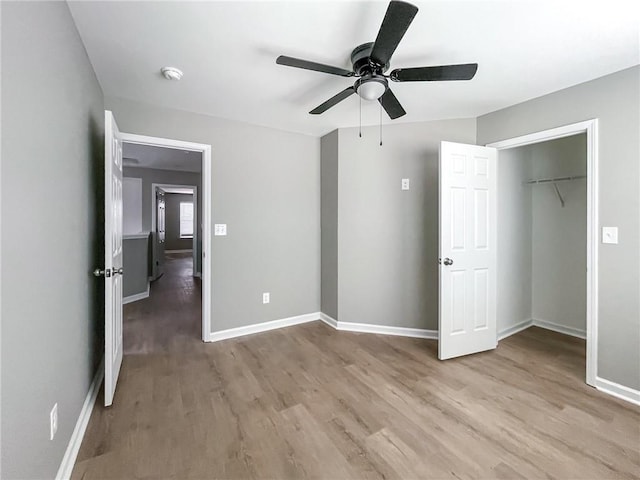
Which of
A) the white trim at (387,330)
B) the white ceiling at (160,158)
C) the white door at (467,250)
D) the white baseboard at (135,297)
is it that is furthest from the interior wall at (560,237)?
the white baseboard at (135,297)

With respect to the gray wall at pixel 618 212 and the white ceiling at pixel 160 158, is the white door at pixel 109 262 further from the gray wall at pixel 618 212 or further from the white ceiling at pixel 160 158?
the gray wall at pixel 618 212

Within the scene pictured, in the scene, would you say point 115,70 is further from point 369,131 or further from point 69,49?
point 369,131

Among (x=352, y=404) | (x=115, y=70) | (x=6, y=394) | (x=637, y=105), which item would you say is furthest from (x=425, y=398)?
(x=115, y=70)

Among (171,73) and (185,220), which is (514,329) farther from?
(185,220)

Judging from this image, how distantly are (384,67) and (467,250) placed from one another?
6.11ft

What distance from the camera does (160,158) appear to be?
18.1ft

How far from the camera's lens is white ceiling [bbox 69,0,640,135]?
1582 millimetres

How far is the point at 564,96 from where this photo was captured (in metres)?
2.46

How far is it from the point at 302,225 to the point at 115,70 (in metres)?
2.30

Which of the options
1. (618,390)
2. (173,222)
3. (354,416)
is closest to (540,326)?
(618,390)

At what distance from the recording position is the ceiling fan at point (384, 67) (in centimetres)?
134

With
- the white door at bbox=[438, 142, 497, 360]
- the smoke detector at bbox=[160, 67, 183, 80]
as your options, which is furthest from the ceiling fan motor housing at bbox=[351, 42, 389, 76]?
the smoke detector at bbox=[160, 67, 183, 80]

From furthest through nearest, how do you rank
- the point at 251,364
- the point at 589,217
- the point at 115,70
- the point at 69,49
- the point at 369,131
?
the point at 369,131, the point at 251,364, the point at 589,217, the point at 115,70, the point at 69,49

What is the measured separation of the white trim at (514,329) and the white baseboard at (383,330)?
0.76 metres
